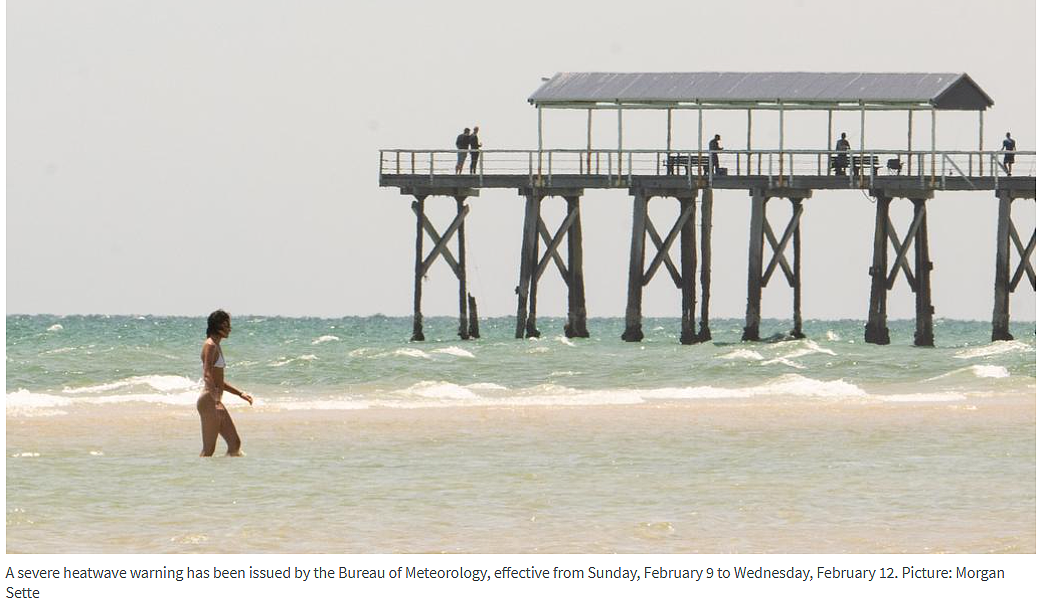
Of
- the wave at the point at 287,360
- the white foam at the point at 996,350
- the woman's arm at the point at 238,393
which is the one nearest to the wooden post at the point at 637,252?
the white foam at the point at 996,350

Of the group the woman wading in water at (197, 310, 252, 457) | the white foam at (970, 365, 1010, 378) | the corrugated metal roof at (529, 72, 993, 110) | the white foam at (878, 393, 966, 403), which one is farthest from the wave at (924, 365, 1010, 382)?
the woman wading in water at (197, 310, 252, 457)

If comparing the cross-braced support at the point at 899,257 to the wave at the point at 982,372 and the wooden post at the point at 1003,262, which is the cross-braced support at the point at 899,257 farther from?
the wave at the point at 982,372

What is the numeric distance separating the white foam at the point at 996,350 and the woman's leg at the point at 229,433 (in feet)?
65.8

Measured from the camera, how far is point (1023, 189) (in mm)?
37719

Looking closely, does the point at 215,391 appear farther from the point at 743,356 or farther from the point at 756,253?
the point at 756,253

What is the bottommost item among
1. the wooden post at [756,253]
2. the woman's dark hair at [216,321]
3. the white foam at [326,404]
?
the white foam at [326,404]

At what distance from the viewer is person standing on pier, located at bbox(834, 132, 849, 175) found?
38219 mm

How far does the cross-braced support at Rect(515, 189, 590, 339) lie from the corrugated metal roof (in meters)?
1.90

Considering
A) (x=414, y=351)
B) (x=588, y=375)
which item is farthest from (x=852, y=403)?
(x=414, y=351)

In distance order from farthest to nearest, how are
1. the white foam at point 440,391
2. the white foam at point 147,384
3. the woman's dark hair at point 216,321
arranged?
1. the white foam at point 147,384
2. the white foam at point 440,391
3. the woman's dark hair at point 216,321

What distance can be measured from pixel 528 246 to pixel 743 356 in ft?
22.0

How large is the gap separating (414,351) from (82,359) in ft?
18.8

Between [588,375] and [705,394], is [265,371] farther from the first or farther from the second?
[705,394]

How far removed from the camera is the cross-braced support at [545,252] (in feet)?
128
